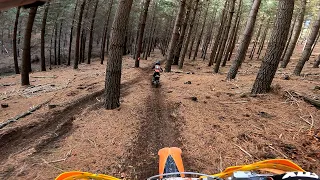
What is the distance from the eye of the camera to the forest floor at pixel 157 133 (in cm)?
615

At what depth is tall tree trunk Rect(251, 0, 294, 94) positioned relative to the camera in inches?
356

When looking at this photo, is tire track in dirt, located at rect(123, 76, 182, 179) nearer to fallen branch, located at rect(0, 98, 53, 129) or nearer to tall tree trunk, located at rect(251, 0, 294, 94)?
tall tree trunk, located at rect(251, 0, 294, 94)

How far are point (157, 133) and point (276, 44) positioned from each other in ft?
19.9

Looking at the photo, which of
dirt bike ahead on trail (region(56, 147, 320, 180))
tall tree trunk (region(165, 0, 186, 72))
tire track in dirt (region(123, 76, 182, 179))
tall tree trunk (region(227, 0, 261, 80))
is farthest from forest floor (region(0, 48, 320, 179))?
tall tree trunk (region(165, 0, 186, 72))

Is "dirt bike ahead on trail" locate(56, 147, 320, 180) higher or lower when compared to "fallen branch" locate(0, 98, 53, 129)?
higher

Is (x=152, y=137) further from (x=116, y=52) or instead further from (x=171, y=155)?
(x=116, y=52)

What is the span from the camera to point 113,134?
308 inches

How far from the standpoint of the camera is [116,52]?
9.09m

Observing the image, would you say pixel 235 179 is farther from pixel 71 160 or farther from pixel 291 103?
pixel 291 103

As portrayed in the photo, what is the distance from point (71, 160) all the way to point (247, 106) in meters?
6.86

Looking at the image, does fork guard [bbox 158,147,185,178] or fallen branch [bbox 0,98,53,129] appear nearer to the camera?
fork guard [bbox 158,147,185,178]

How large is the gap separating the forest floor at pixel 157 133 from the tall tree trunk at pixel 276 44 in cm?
69

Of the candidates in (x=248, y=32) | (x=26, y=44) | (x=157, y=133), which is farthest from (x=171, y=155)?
(x=26, y=44)

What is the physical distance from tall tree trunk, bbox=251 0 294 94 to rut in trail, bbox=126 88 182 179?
3973 mm
